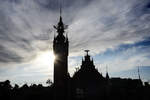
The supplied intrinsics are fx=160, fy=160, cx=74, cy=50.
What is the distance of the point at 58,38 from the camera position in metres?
52.3

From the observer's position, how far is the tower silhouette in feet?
155

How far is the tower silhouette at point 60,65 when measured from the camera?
47.2m

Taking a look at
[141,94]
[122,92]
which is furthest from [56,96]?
[141,94]

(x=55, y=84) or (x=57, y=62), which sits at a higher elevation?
(x=57, y=62)

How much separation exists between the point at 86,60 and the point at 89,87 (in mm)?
9122

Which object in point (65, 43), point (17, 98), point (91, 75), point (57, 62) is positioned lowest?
point (17, 98)

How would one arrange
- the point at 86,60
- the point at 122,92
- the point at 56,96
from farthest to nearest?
the point at 86,60 → the point at 122,92 → the point at 56,96

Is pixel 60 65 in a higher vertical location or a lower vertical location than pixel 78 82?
higher

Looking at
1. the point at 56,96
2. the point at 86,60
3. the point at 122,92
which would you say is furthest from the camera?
the point at 86,60

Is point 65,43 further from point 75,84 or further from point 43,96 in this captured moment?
point 43,96

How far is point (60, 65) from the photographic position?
161ft

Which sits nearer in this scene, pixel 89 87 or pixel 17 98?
pixel 89 87

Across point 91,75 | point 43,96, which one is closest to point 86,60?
point 91,75

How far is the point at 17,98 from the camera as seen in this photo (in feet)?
184
